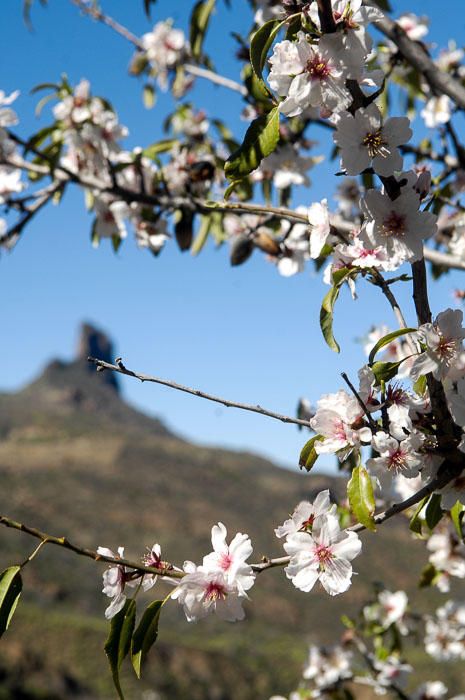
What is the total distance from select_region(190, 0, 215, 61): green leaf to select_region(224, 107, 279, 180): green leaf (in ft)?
4.73

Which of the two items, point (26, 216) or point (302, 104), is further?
point (26, 216)

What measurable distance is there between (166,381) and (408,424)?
0.42 m

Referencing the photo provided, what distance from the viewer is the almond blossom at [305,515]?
49.4 inches

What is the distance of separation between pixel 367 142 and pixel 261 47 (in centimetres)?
25

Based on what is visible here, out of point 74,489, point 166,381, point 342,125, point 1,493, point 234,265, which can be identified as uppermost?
point 74,489

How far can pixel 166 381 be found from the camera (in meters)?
1.27

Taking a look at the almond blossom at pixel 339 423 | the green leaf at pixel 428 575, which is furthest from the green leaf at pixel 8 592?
the green leaf at pixel 428 575

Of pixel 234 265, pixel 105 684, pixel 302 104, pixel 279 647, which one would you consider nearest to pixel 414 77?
pixel 234 265

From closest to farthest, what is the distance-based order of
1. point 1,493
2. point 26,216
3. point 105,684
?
point 26,216, point 105,684, point 1,493

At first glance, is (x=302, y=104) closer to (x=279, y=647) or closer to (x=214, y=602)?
(x=214, y=602)

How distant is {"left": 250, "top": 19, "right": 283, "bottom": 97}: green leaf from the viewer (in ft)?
4.03

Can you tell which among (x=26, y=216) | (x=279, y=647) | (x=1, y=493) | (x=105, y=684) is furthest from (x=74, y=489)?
(x=26, y=216)

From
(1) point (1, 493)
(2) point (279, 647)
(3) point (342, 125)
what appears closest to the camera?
(3) point (342, 125)

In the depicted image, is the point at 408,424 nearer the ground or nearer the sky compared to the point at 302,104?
nearer the ground
